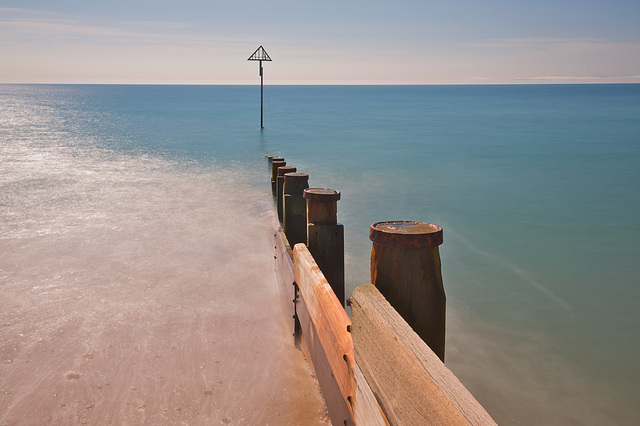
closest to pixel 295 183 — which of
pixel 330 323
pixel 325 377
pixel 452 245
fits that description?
pixel 325 377

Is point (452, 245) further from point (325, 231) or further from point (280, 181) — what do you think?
point (325, 231)

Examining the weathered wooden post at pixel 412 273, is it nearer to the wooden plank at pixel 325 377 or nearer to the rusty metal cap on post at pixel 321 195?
the wooden plank at pixel 325 377

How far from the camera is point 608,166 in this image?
1936 cm

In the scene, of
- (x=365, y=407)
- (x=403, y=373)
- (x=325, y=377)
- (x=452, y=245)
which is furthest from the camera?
(x=452, y=245)

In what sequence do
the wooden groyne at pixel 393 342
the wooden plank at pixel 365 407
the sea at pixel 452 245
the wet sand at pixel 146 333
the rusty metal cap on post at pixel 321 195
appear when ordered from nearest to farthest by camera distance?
the wooden groyne at pixel 393 342 → the wooden plank at pixel 365 407 → the wet sand at pixel 146 333 → the rusty metal cap on post at pixel 321 195 → the sea at pixel 452 245

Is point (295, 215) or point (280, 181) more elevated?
point (280, 181)

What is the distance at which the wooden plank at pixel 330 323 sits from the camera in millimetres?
2168

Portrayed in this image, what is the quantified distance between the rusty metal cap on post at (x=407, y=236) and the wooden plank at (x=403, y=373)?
0.61 ft

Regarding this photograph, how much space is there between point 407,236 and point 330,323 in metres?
0.88

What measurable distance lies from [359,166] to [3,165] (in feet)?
39.3

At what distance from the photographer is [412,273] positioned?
1.85m

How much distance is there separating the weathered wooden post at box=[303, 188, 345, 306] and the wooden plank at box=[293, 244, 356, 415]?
174mm

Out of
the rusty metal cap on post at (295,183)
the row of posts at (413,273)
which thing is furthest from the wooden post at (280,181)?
the row of posts at (413,273)

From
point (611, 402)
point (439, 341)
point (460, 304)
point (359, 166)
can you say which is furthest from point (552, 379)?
point (359, 166)
